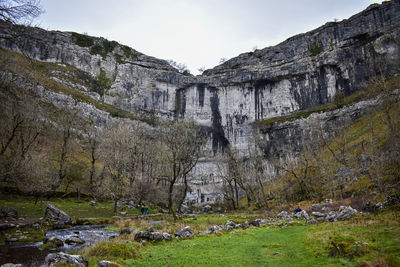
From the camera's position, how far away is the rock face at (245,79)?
71438 mm

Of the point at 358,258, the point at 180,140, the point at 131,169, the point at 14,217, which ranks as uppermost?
the point at 180,140

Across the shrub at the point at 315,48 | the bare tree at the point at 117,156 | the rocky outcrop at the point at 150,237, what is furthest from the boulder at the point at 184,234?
the shrub at the point at 315,48

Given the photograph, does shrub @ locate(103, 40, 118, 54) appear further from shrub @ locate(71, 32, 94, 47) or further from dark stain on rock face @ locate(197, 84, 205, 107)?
dark stain on rock face @ locate(197, 84, 205, 107)

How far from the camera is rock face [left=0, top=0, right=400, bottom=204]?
234 ft

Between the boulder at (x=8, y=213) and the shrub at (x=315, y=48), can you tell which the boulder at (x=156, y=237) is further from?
the shrub at (x=315, y=48)

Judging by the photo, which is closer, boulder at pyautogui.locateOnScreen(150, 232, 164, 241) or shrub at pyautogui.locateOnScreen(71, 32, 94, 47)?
boulder at pyautogui.locateOnScreen(150, 232, 164, 241)

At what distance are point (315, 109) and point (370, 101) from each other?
54.2 ft

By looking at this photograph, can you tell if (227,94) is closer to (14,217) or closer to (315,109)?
(315,109)

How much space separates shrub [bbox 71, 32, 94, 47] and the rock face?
14.2 inches

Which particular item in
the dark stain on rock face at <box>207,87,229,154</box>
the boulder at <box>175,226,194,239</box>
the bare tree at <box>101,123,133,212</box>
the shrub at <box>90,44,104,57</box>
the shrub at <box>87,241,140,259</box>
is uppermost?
the shrub at <box>90,44,104,57</box>

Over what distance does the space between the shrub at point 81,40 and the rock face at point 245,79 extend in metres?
0.36

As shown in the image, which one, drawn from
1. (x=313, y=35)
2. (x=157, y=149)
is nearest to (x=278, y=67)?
(x=313, y=35)

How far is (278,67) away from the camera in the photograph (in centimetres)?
8612

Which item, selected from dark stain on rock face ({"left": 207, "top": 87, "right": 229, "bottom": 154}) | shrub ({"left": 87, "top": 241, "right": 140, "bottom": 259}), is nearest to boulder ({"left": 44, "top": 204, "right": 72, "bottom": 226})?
shrub ({"left": 87, "top": 241, "right": 140, "bottom": 259})
